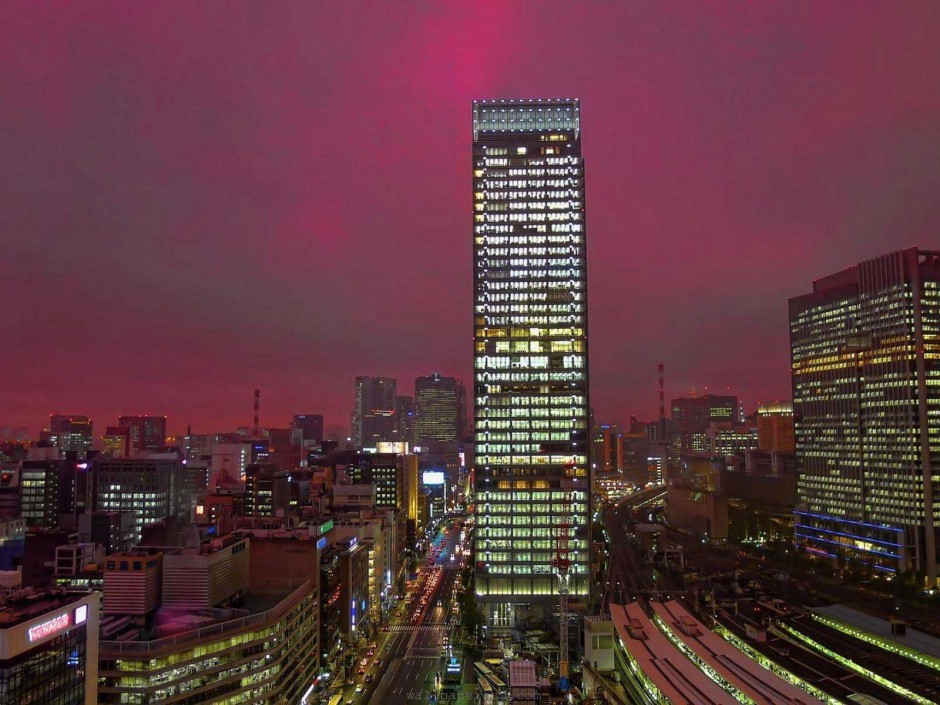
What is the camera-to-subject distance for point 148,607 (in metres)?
69.3

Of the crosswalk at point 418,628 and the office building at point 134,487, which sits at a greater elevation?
the office building at point 134,487

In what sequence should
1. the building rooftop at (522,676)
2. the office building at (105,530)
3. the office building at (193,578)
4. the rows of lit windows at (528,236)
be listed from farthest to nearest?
the office building at (105,530) → the rows of lit windows at (528,236) → the office building at (193,578) → the building rooftop at (522,676)

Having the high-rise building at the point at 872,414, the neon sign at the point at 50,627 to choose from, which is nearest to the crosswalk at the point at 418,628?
the neon sign at the point at 50,627

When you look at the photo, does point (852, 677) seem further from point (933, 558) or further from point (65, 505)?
point (65, 505)

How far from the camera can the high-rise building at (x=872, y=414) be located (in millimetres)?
129250

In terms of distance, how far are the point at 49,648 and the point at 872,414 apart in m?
141

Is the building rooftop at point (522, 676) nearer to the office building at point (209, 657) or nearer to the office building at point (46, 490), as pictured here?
the office building at point (209, 657)

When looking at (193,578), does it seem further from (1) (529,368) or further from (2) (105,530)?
(2) (105,530)

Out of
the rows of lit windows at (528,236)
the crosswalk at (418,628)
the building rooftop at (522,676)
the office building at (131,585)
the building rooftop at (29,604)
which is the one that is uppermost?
the rows of lit windows at (528,236)

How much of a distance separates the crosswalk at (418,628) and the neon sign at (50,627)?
73.7 m

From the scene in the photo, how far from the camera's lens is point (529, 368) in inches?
4744

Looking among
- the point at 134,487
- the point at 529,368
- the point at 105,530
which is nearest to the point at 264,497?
the point at 134,487

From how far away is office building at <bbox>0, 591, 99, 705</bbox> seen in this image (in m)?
39.5

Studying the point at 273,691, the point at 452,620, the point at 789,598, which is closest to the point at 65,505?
the point at 452,620
